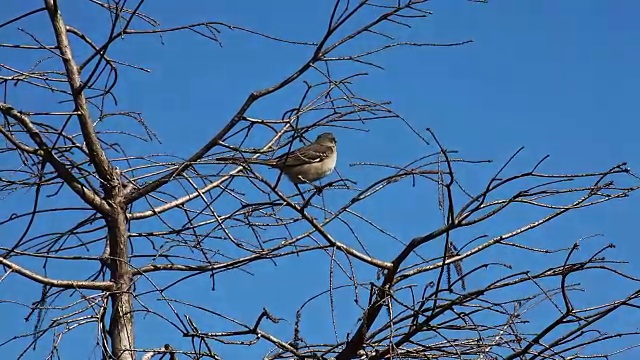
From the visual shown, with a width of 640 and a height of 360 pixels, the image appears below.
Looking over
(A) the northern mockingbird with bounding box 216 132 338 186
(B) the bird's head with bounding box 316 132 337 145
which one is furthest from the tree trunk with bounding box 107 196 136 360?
(B) the bird's head with bounding box 316 132 337 145

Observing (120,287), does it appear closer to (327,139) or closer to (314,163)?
(314,163)

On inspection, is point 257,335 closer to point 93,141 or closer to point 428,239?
point 428,239

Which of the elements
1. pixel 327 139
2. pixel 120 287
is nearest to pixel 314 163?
pixel 327 139

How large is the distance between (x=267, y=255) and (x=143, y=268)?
666 mm

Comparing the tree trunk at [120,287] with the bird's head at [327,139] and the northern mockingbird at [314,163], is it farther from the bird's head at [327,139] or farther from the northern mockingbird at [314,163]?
the bird's head at [327,139]

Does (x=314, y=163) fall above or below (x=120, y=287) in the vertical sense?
above

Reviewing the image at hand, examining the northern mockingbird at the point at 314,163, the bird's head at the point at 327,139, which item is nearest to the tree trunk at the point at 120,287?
the northern mockingbird at the point at 314,163

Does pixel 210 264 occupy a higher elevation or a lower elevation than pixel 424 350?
higher

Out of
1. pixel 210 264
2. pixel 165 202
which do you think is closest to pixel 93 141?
pixel 165 202

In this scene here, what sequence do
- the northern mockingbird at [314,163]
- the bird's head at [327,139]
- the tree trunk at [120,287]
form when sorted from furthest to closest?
→ 1. the bird's head at [327,139]
2. the northern mockingbird at [314,163]
3. the tree trunk at [120,287]

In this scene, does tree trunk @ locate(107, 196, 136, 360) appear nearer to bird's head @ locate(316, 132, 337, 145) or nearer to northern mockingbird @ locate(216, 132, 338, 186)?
northern mockingbird @ locate(216, 132, 338, 186)

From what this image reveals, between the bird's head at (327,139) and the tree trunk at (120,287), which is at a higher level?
the bird's head at (327,139)

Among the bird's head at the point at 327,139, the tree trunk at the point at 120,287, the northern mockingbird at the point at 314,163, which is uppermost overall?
the bird's head at the point at 327,139

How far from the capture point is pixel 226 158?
4.78 m
